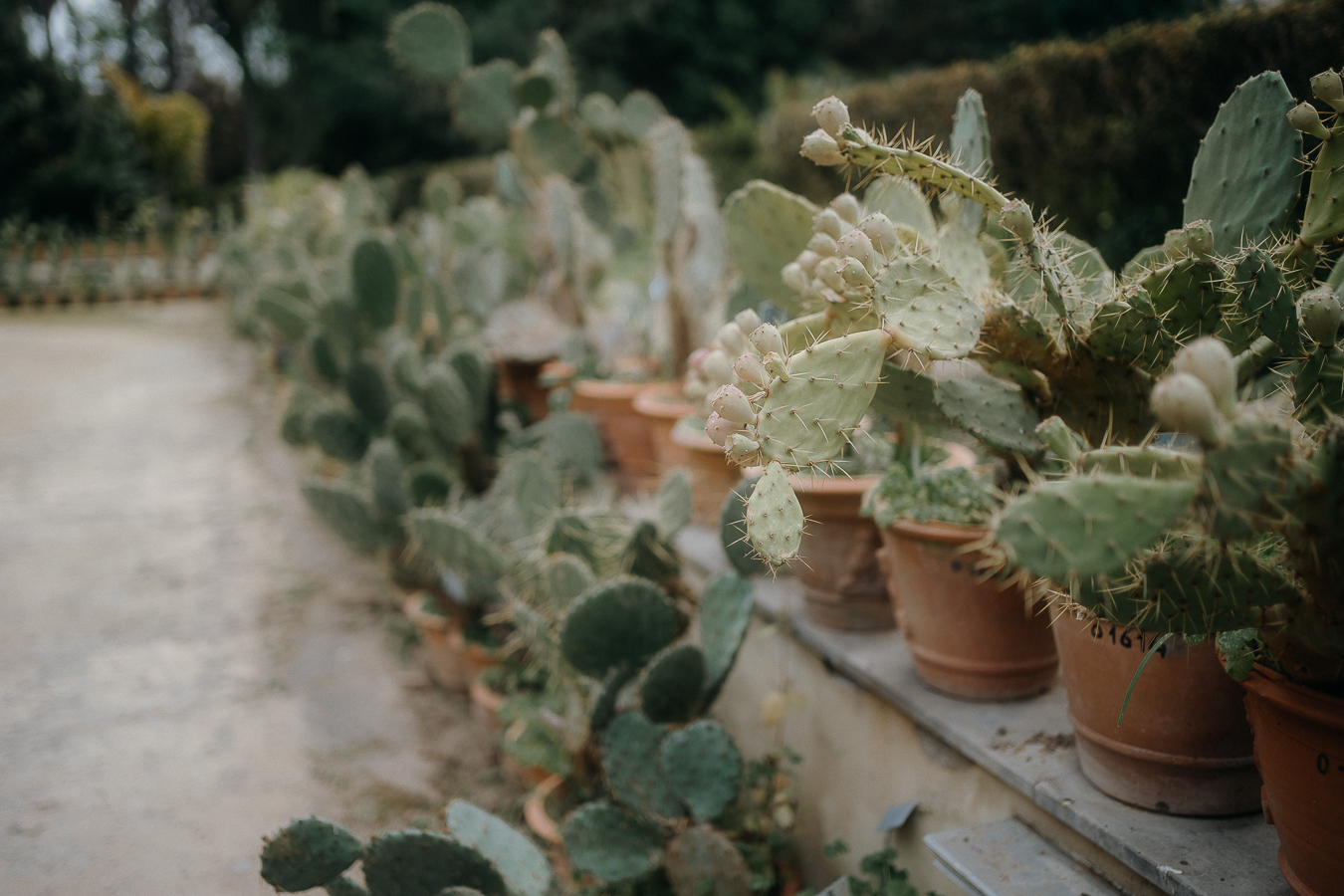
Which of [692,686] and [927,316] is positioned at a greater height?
[927,316]

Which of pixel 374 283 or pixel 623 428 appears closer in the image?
pixel 623 428

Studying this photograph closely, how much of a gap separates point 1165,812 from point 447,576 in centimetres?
195

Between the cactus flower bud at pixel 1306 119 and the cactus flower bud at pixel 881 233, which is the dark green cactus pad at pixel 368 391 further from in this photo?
the cactus flower bud at pixel 1306 119

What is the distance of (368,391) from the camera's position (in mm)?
3281

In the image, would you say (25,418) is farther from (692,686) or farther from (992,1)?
(992,1)

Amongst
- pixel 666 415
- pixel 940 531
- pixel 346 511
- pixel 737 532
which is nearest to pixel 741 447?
pixel 940 531

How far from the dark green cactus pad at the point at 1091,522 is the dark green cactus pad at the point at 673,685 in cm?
96

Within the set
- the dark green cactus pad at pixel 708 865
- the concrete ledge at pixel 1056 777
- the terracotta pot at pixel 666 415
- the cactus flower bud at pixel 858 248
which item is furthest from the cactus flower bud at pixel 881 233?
the terracotta pot at pixel 666 415

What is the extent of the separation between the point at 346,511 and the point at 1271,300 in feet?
8.04

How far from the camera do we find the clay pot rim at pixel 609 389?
292 centimetres

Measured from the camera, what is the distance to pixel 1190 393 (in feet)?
2.20

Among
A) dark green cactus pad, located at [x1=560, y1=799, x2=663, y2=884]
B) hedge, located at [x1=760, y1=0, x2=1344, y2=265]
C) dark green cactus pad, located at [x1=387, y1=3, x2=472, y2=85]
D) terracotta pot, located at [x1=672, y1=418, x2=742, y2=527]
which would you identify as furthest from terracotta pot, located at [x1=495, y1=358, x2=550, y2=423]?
dark green cactus pad, located at [x1=560, y1=799, x2=663, y2=884]

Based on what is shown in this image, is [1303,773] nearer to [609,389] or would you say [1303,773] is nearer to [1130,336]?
[1130,336]

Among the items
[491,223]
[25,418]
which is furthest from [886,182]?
[25,418]
